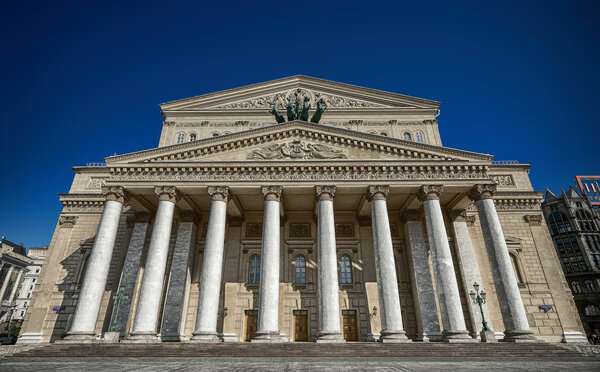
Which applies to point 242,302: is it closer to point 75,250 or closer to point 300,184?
point 300,184

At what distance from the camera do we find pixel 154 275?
18.9 m

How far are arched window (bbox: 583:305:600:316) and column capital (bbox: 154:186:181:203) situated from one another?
204 feet

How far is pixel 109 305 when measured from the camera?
23625mm

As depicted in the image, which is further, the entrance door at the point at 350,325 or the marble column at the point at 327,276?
the entrance door at the point at 350,325

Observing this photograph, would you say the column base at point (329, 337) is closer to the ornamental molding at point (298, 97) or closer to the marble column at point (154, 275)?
the marble column at point (154, 275)

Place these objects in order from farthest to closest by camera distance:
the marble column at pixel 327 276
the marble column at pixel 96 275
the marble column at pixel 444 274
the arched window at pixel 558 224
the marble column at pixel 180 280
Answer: the arched window at pixel 558 224 → the marble column at pixel 180 280 → the marble column at pixel 444 274 → the marble column at pixel 96 275 → the marble column at pixel 327 276

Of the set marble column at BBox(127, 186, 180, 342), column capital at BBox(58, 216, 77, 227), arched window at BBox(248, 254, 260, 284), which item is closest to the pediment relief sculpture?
marble column at BBox(127, 186, 180, 342)

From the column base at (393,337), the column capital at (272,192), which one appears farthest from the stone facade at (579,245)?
the column capital at (272,192)

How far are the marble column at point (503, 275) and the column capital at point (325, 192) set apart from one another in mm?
9140

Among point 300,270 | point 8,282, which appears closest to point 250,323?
point 300,270

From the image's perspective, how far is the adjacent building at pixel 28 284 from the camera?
72.6 metres

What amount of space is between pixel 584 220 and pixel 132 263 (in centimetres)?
7280

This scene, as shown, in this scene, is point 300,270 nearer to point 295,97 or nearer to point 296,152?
point 296,152

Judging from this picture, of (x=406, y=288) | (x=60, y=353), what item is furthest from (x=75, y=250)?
(x=406, y=288)
